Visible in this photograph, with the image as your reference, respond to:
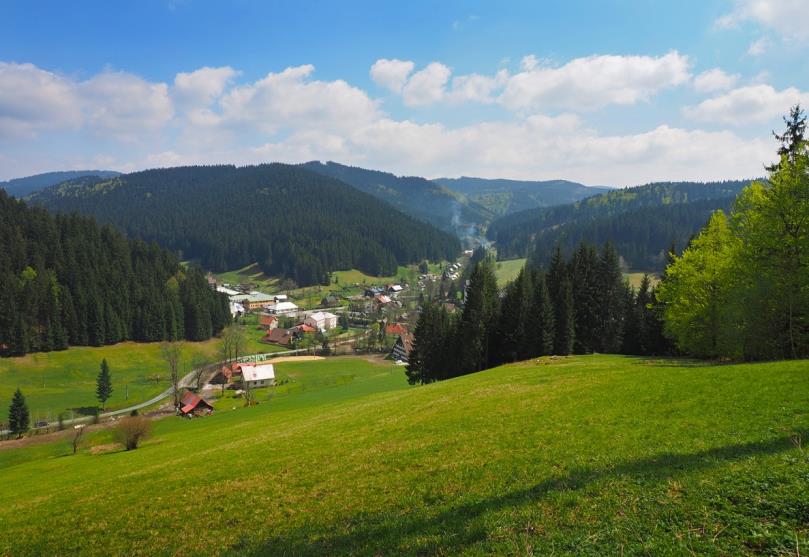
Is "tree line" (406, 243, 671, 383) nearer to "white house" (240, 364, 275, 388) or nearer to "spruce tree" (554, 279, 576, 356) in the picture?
"spruce tree" (554, 279, 576, 356)

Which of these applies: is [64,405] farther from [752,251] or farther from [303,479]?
[752,251]

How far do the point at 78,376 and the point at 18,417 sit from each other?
38.1 meters

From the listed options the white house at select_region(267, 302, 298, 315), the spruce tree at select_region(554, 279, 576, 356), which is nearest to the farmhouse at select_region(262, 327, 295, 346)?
the white house at select_region(267, 302, 298, 315)

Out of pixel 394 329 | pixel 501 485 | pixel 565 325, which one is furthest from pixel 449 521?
pixel 394 329

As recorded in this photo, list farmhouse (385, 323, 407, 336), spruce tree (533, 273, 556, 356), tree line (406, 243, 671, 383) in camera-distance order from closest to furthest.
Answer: spruce tree (533, 273, 556, 356), tree line (406, 243, 671, 383), farmhouse (385, 323, 407, 336)

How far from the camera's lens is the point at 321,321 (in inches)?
6270

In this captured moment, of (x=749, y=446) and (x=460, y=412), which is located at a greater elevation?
(x=749, y=446)

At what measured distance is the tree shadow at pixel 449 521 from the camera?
9859mm

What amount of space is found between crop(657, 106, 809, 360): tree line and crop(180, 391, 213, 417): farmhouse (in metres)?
69.1

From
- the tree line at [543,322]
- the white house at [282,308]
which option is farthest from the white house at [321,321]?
the tree line at [543,322]

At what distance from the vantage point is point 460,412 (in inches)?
896

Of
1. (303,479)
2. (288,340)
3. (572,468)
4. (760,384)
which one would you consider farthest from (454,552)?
(288,340)

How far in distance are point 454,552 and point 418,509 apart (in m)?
2.80

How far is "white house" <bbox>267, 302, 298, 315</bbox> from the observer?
181450 mm
